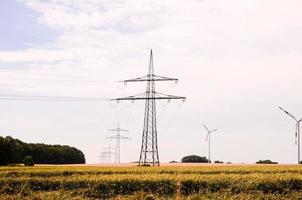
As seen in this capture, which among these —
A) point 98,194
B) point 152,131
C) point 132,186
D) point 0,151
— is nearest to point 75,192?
point 98,194

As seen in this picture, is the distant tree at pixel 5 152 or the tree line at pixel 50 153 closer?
the distant tree at pixel 5 152

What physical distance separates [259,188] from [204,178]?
215 inches

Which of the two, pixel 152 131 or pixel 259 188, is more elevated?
pixel 152 131

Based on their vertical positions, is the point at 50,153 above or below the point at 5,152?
above

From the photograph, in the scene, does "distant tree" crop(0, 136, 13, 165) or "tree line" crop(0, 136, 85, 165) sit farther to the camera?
"tree line" crop(0, 136, 85, 165)

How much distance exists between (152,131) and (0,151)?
4797 centimetres

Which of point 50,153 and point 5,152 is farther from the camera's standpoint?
point 50,153

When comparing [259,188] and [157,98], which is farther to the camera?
[157,98]

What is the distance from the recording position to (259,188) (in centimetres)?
4878

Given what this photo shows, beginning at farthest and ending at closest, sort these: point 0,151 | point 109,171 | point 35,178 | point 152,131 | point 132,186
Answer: point 0,151 → point 152,131 → point 109,171 → point 35,178 → point 132,186

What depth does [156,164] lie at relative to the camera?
8856 centimetres

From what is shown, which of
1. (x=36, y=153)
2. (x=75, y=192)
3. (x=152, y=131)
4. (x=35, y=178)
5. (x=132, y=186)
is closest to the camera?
(x=75, y=192)

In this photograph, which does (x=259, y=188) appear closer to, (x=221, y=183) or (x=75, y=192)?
(x=221, y=183)

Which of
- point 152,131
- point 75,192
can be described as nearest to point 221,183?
point 75,192
